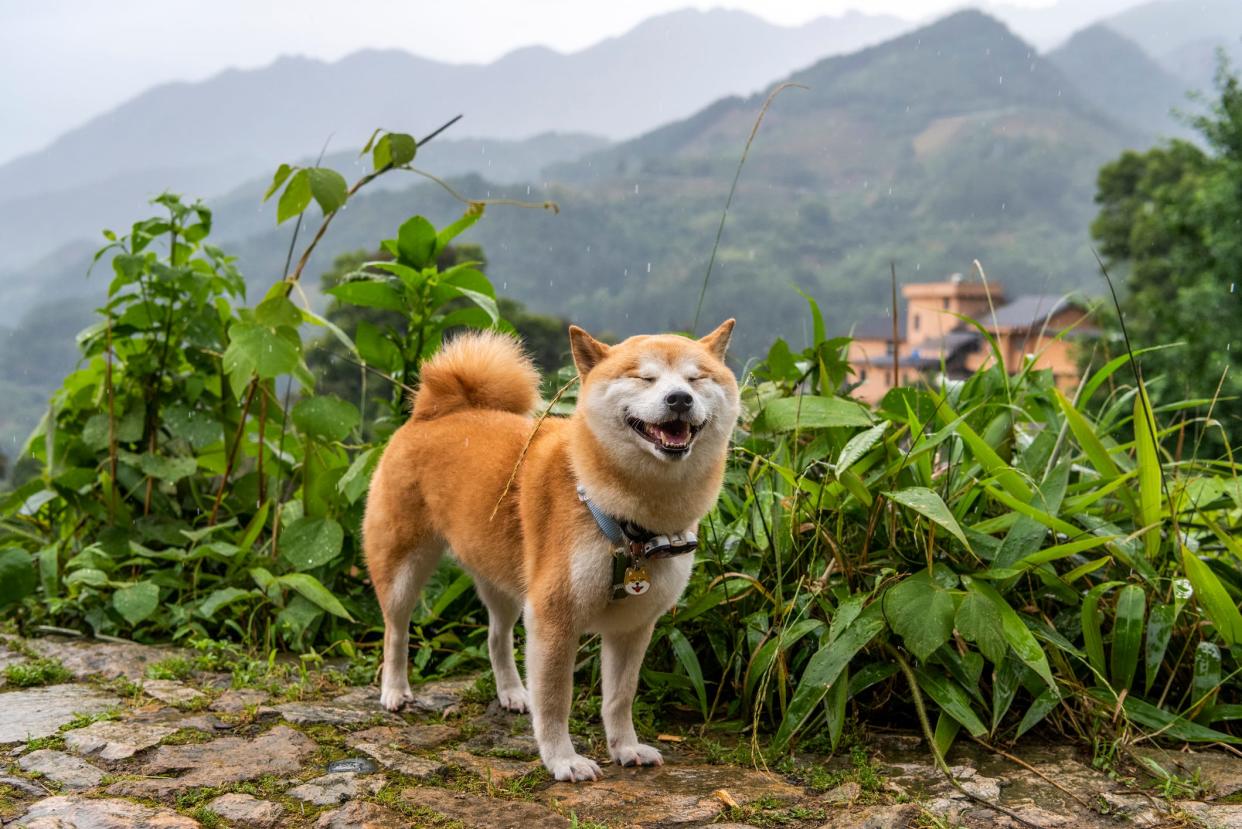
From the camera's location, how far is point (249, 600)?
478 cm

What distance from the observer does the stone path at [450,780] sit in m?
2.89

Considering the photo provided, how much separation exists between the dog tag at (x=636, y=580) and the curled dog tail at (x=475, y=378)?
1164 mm

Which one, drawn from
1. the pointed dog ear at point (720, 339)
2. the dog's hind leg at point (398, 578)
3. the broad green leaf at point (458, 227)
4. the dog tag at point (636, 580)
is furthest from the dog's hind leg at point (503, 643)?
the broad green leaf at point (458, 227)

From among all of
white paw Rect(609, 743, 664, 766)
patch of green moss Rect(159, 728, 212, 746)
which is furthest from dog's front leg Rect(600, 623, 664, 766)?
patch of green moss Rect(159, 728, 212, 746)

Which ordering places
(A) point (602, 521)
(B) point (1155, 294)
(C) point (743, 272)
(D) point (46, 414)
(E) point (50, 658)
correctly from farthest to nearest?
(C) point (743, 272) < (B) point (1155, 294) < (D) point (46, 414) < (E) point (50, 658) < (A) point (602, 521)

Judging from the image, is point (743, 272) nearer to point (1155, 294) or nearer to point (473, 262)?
point (1155, 294)

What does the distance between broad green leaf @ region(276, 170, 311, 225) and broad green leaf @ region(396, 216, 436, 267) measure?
570 mm

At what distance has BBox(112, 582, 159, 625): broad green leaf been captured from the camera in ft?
14.9

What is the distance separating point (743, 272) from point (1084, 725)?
6747cm

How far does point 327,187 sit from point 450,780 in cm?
244

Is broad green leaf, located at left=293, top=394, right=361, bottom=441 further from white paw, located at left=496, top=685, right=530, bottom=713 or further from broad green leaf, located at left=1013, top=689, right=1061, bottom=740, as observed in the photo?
broad green leaf, located at left=1013, top=689, right=1061, bottom=740

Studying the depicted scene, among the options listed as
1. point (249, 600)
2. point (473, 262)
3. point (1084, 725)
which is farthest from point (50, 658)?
point (1084, 725)

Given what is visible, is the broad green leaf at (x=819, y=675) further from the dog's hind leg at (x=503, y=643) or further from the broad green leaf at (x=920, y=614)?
the dog's hind leg at (x=503, y=643)

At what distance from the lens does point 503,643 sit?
13.0ft
